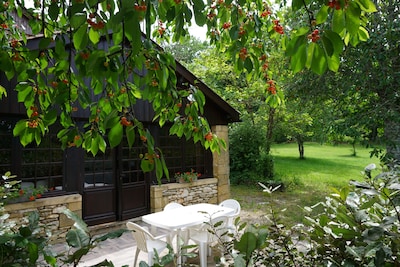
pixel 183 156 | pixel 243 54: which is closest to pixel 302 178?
pixel 183 156

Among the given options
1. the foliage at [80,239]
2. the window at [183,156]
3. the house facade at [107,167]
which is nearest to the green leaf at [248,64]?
the foliage at [80,239]

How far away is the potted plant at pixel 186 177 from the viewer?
663 cm

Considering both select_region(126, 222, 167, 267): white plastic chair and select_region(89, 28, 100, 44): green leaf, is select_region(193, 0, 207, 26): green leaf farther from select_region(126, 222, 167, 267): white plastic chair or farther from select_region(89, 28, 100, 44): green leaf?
select_region(126, 222, 167, 267): white plastic chair

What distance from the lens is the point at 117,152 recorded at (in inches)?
238

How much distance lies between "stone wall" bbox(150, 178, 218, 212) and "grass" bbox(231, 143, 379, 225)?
3.66 ft

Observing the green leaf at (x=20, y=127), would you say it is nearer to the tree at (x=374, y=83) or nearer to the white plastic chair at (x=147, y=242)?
the white plastic chair at (x=147, y=242)

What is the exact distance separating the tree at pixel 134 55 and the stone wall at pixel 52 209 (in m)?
3.58

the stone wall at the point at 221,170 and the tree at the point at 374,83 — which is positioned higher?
the tree at the point at 374,83

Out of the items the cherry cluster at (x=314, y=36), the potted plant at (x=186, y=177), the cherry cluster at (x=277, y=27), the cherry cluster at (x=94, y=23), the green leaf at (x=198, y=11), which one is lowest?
the potted plant at (x=186, y=177)

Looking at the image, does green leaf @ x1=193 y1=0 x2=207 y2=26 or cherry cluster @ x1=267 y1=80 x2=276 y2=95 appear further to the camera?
cherry cluster @ x1=267 y1=80 x2=276 y2=95

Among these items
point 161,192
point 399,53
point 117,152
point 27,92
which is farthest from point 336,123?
point 27,92

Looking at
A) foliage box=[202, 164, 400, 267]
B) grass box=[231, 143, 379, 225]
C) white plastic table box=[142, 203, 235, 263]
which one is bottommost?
grass box=[231, 143, 379, 225]

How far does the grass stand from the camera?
7.28 m

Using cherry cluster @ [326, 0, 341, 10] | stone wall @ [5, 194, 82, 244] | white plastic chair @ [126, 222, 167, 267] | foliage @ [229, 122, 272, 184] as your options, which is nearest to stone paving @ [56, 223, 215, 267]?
stone wall @ [5, 194, 82, 244]
